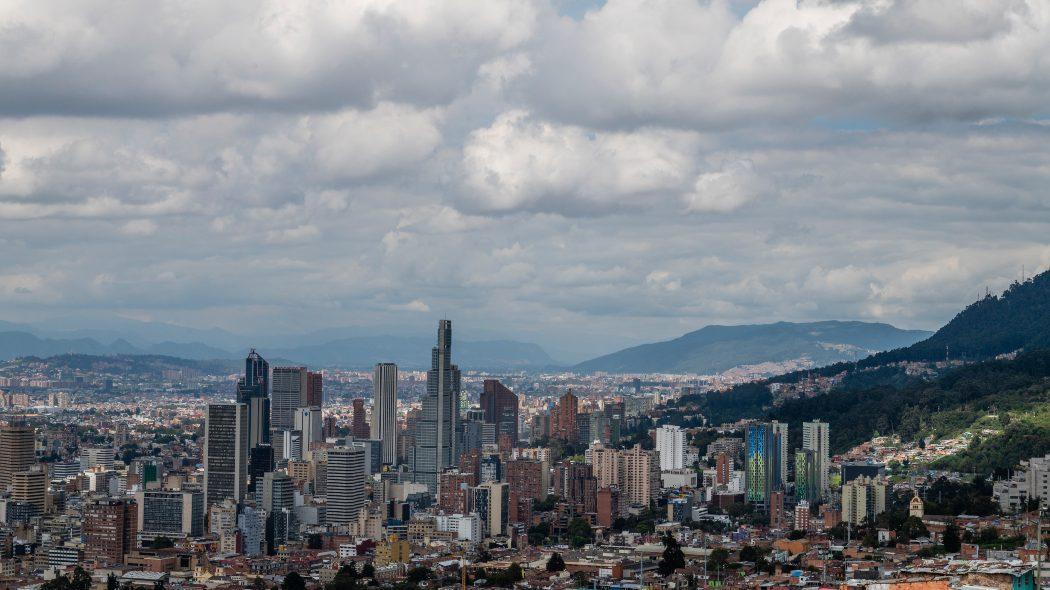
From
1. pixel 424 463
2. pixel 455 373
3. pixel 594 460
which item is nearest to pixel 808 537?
pixel 594 460

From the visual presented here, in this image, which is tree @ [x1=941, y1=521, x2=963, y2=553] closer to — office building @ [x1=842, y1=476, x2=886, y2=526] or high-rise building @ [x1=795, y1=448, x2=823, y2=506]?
office building @ [x1=842, y1=476, x2=886, y2=526]

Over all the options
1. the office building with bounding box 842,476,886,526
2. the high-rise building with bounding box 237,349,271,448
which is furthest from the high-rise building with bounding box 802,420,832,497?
the high-rise building with bounding box 237,349,271,448

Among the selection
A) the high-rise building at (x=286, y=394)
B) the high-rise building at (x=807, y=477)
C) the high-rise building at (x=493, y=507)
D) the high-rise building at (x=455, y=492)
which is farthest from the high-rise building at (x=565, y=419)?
the high-rise building at (x=493, y=507)

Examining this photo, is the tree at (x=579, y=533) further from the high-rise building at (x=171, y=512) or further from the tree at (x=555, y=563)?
the high-rise building at (x=171, y=512)

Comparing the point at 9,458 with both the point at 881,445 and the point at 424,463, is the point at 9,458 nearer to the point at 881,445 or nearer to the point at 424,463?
the point at 424,463

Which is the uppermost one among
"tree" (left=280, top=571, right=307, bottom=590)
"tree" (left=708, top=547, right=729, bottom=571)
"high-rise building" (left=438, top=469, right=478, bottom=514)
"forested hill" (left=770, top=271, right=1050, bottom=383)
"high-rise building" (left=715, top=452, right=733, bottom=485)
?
"forested hill" (left=770, top=271, right=1050, bottom=383)
